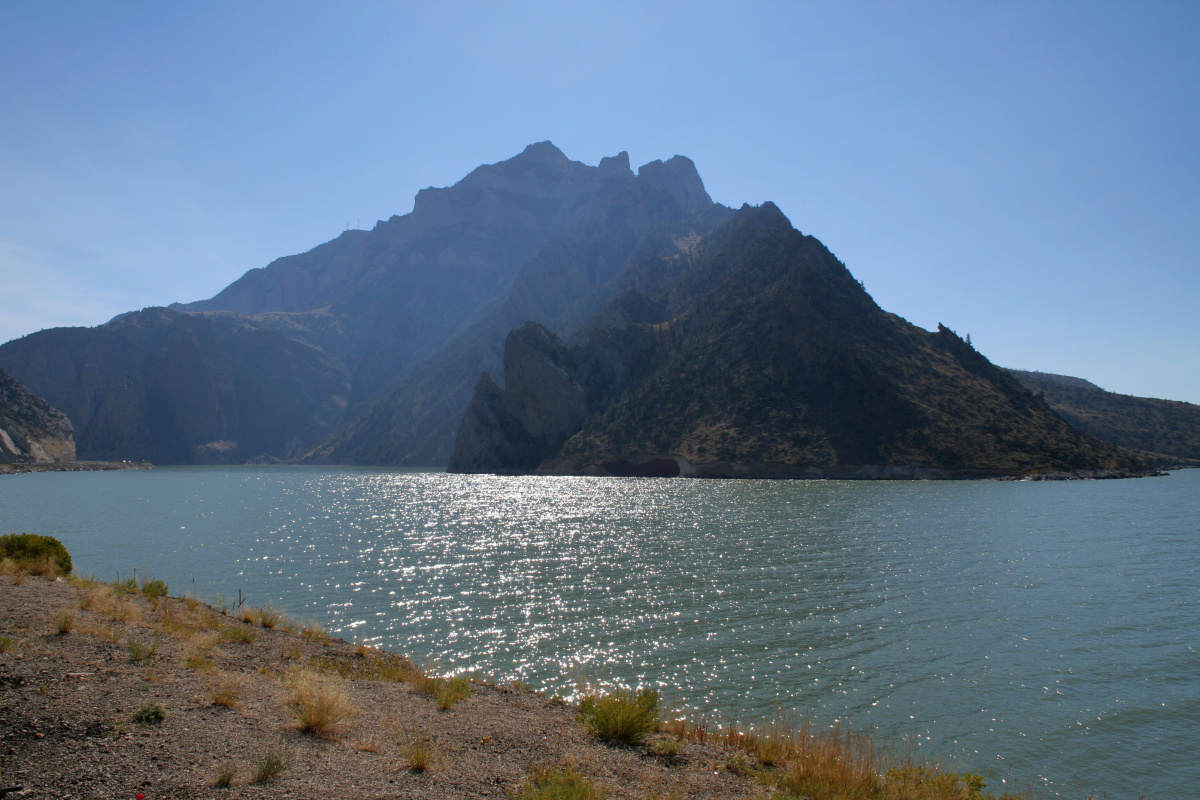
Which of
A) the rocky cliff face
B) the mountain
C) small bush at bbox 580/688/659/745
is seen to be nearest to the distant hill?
the mountain

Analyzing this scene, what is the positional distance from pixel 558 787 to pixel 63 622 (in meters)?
12.8

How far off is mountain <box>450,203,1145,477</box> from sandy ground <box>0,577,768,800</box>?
9963 centimetres

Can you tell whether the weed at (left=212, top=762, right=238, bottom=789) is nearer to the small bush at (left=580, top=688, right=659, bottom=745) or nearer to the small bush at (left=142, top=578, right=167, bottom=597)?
the small bush at (left=580, top=688, right=659, bottom=745)

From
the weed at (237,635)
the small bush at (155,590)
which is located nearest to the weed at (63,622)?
the weed at (237,635)

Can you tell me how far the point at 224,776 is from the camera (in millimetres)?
8328

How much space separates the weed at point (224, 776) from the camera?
831 cm

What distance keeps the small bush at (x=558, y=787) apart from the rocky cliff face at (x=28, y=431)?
21296cm

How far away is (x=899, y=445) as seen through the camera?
342 feet

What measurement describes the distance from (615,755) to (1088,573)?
30.0 meters

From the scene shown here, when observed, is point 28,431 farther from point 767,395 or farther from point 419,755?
point 419,755

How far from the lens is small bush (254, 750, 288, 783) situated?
340 inches

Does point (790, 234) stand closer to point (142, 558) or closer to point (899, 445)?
point (899, 445)

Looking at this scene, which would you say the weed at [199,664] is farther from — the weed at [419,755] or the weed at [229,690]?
the weed at [419,755]

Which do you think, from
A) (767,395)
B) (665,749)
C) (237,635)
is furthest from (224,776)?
(767,395)
